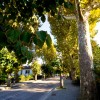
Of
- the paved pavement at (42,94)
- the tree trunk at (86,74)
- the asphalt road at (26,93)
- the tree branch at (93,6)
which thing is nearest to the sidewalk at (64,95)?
the paved pavement at (42,94)

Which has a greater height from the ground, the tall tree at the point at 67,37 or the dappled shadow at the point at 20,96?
the tall tree at the point at 67,37

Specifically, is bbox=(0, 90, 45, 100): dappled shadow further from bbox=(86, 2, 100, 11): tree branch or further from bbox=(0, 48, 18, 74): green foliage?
bbox=(0, 48, 18, 74): green foliage

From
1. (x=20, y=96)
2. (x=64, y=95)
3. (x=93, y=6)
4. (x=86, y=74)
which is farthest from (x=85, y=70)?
(x=20, y=96)

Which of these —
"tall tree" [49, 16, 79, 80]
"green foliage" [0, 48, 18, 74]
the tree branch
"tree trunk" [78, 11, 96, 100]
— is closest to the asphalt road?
"green foliage" [0, 48, 18, 74]

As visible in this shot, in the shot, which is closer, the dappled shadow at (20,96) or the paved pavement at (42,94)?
the paved pavement at (42,94)

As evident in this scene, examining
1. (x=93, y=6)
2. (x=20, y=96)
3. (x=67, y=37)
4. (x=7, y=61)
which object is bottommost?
(x=20, y=96)

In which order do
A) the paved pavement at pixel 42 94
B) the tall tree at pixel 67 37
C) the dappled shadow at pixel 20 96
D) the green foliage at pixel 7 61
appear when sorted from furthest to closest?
the tall tree at pixel 67 37 < the green foliage at pixel 7 61 < the dappled shadow at pixel 20 96 < the paved pavement at pixel 42 94

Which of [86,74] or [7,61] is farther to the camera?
[7,61]

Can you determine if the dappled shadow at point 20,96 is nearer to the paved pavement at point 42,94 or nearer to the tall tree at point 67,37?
the paved pavement at point 42,94

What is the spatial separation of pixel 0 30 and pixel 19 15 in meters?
1.48

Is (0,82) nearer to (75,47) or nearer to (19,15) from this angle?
A: (75,47)

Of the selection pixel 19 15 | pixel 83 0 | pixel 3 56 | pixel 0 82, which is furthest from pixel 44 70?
pixel 19 15

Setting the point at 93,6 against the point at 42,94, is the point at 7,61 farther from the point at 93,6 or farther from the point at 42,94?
the point at 93,6

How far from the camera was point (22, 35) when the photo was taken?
108 inches
